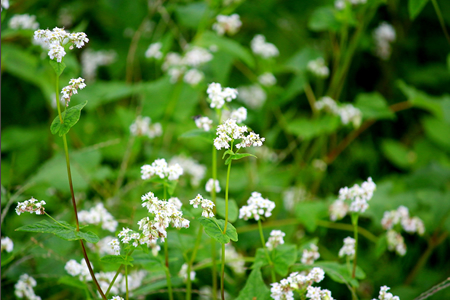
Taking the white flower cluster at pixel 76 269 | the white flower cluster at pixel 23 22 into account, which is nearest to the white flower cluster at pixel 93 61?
the white flower cluster at pixel 23 22

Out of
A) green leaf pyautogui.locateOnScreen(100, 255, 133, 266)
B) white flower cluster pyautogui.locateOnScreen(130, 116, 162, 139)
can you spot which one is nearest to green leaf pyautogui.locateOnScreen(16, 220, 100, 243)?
green leaf pyautogui.locateOnScreen(100, 255, 133, 266)

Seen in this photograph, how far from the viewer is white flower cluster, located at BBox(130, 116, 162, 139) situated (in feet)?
9.32

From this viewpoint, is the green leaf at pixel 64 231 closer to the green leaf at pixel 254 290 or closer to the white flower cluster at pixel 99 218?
the white flower cluster at pixel 99 218

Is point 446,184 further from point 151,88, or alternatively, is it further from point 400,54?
point 151,88

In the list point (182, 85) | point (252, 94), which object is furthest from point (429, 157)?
point (182, 85)

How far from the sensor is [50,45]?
4.52ft

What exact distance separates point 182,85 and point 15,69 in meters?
1.41

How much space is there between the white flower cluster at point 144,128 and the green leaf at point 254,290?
1.50m

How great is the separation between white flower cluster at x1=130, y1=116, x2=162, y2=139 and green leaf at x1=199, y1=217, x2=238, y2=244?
1500 millimetres

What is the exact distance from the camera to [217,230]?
1484 mm

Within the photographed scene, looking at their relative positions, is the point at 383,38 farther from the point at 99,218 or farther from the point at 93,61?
the point at 99,218

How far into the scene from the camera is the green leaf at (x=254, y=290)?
1.64m

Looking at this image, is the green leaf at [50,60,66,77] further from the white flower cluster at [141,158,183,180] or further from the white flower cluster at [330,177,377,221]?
the white flower cluster at [330,177,377,221]

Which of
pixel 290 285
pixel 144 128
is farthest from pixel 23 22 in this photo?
pixel 290 285
